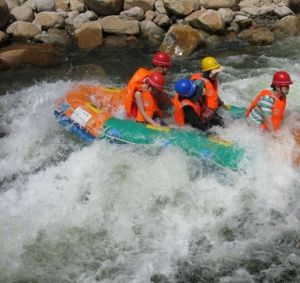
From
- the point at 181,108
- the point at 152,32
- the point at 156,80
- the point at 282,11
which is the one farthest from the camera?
the point at 282,11

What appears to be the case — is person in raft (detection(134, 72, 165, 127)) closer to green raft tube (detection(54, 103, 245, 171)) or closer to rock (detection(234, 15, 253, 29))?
green raft tube (detection(54, 103, 245, 171))

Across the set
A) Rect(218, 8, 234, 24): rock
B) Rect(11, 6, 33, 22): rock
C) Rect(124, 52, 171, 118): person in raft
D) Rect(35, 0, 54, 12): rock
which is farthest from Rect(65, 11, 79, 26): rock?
Rect(124, 52, 171, 118): person in raft

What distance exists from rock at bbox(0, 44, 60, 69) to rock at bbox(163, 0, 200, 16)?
3699 mm

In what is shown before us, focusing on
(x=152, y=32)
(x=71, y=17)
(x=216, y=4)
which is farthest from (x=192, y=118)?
(x=216, y=4)

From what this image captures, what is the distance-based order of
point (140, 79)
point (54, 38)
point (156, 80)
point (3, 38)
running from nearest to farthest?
point (156, 80) → point (140, 79) → point (3, 38) → point (54, 38)

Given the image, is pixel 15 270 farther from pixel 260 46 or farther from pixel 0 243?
pixel 260 46

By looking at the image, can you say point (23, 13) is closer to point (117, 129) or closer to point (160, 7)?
point (160, 7)

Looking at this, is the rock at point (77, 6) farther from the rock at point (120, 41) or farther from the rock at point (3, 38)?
the rock at point (3, 38)

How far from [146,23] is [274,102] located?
23.5ft

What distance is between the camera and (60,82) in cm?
981

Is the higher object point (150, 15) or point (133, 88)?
point (133, 88)

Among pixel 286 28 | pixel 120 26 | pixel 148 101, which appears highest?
pixel 148 101

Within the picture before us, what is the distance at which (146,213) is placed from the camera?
6.02 m

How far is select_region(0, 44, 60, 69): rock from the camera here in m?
10.7
